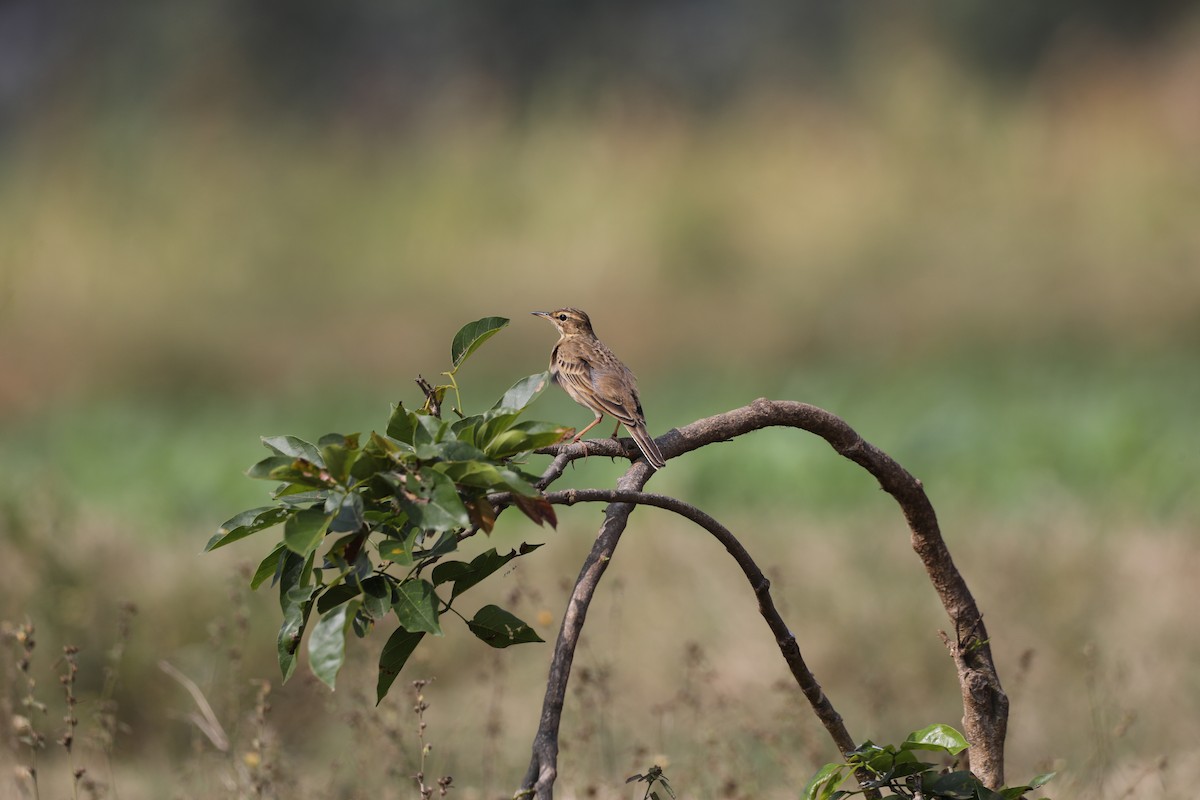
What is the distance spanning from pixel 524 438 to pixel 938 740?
0.68m

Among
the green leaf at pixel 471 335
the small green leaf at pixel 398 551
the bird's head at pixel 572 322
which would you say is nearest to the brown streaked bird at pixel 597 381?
the bird's head at pixel 572 322

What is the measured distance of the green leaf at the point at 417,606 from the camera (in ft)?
4.46

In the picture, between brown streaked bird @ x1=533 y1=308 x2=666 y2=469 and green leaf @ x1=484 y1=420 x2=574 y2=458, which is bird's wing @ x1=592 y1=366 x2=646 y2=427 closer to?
brown streaked bird @ x1=533 y1=308 x2=666 y2=469

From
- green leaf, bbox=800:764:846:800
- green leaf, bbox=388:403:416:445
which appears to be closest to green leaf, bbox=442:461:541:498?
green leaf, bbox=388:403:416:445

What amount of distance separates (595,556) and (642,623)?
120 inches

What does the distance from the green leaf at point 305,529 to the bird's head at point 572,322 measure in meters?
1.67

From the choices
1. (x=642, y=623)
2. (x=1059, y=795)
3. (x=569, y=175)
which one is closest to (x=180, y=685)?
(x=642, y=623)

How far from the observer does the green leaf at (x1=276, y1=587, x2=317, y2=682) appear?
4.50ft

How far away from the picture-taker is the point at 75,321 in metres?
10.2

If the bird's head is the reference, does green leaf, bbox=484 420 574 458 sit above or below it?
below

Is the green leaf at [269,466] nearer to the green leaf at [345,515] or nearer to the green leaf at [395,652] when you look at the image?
the green leaf at [345,515]

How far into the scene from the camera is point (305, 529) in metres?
1.31

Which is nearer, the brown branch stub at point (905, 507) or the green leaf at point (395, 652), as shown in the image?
A: the green leaf at point (395, 652)

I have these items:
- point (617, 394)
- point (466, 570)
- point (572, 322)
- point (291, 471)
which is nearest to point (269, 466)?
point (291, 471)
